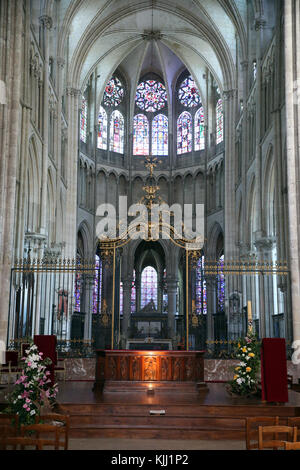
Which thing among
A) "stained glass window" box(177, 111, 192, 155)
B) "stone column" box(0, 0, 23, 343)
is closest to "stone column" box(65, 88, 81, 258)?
"stained glass window" box(177, 111, 192, 155)

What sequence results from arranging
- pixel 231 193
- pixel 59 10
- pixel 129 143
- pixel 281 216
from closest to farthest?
pixel 281 216 < pixel 59 10 < pixel 231 193 < pixel 129 143

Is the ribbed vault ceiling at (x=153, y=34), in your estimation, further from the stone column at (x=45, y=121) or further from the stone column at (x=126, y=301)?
the stone column at (x=126, y=301)

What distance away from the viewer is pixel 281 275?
1678 centimetres

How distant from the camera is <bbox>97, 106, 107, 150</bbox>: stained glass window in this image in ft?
114

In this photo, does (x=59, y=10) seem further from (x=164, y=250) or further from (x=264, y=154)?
(x=164, y=250)

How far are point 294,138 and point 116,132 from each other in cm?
2225

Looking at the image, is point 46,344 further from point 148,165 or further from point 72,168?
point 72,168

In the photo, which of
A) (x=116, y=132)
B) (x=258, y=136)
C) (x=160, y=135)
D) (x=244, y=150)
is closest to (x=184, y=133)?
(x=160, y=135)

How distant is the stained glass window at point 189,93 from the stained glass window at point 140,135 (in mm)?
2849

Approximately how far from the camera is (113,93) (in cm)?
3597

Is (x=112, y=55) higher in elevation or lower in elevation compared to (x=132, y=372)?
higher

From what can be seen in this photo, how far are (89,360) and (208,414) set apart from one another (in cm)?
650

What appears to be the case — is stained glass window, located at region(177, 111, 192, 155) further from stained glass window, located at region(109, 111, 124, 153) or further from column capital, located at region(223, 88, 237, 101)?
column capital, located at region(223, 88, 237, 101)
